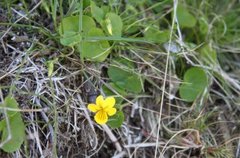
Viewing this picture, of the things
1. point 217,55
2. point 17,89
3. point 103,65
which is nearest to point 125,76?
point 103,65

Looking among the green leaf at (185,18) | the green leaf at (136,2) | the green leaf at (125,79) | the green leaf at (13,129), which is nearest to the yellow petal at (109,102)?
the green leaf at (125,79)

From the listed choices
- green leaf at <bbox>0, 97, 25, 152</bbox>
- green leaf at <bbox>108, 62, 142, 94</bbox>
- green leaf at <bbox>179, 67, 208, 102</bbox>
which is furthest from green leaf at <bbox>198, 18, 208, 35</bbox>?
green leaf at <bbox>0, 97, 25, 152</bbox>

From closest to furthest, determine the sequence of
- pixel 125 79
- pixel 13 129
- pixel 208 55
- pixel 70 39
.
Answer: pixel 13 129, pixel 70 39, pixel 125 79, pixel 208 55

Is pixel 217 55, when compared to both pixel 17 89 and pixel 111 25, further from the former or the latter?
pixel 17 89

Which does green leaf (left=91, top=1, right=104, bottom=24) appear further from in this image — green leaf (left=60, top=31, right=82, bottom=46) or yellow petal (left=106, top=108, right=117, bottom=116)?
yellow petal (left=106, top=108, right=117, bottom=116)

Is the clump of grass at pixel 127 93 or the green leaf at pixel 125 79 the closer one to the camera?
the clump of grass at pixel 127 93

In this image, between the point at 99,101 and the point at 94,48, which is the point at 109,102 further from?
the point at 94,48

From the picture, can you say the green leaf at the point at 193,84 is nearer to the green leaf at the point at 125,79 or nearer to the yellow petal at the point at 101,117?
the green leaf at the point at 125,79

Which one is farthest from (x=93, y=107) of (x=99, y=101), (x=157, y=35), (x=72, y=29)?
(x=157, y=35)
